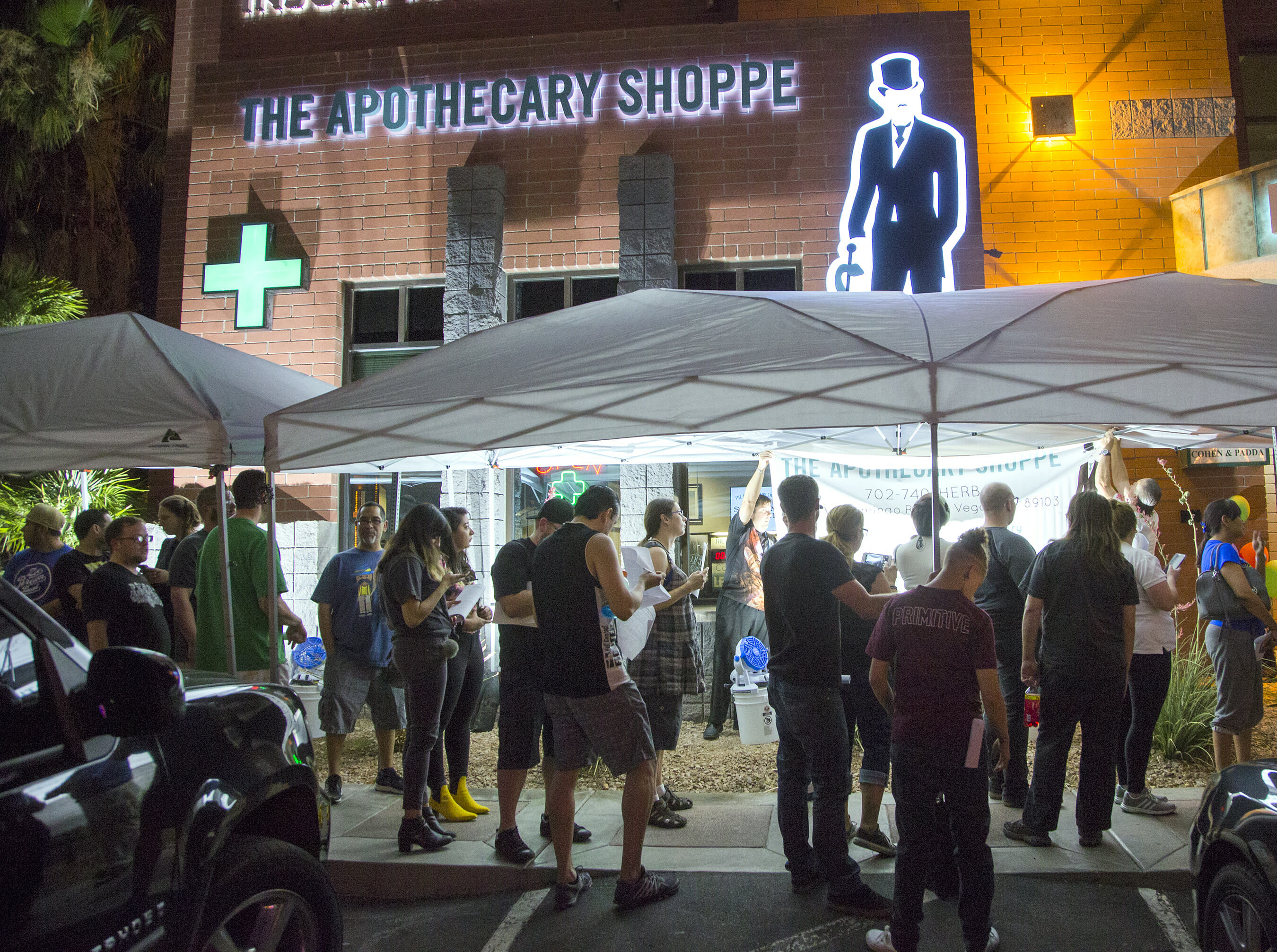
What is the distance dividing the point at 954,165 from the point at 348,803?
7.90 meters

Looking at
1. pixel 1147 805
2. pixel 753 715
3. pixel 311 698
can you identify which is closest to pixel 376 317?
pixel 311 698

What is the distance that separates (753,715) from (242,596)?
373 centimetres

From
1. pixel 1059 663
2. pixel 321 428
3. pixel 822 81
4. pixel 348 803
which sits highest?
pixel 822 81

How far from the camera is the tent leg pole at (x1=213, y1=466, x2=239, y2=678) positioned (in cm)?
522

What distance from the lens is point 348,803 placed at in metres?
6.04

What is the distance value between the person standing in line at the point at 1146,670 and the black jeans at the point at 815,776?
194cm

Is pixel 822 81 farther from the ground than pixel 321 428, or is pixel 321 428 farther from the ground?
pixel 822 81

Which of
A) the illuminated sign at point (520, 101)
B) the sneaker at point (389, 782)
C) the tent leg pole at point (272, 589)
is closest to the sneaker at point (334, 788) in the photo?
the sneaker at point (389, 782)

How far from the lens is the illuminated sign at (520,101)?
31.7ft

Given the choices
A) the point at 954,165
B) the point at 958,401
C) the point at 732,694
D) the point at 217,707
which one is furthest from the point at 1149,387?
the point at 954,165

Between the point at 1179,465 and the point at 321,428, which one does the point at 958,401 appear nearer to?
the point at 321,428

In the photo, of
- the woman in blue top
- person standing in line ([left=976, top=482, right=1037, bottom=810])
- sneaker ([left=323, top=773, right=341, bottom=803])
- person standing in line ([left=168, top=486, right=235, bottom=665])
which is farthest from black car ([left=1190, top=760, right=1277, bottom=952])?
person standing in line ([left=168, top=486, right=235, bottom=665])

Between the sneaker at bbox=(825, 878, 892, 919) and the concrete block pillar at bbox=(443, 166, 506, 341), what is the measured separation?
6605mm

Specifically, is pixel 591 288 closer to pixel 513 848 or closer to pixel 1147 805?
pixel 513 848
